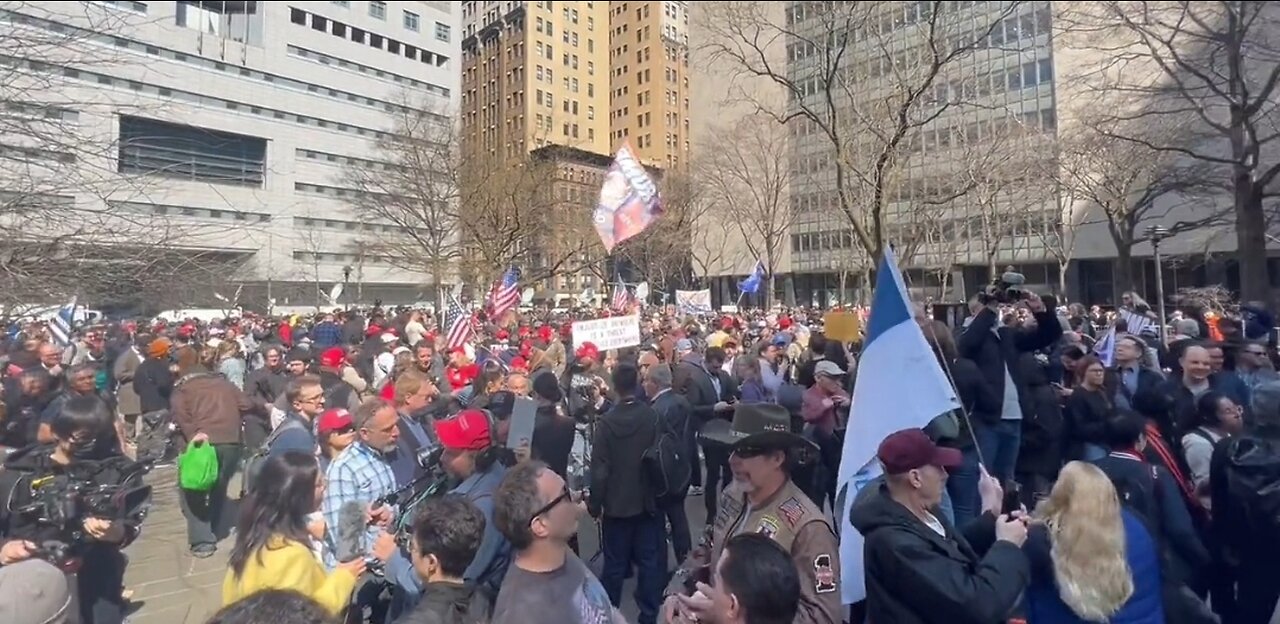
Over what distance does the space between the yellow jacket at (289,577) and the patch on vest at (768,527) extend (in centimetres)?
172

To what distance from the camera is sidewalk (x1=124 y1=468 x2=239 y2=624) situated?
5672mm

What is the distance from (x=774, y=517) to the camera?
290cm

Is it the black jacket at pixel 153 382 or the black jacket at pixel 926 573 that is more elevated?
the black jacket at pixel 153 382

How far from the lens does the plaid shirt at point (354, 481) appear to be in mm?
3879

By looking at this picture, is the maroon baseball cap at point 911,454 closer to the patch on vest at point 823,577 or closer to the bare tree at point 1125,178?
the patch on vest at point 823,577

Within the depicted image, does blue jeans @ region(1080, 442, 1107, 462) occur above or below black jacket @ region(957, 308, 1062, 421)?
below

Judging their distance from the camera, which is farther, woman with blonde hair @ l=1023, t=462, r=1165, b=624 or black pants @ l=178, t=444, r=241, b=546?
black pants @ l=178, t=444, r=241, b=546

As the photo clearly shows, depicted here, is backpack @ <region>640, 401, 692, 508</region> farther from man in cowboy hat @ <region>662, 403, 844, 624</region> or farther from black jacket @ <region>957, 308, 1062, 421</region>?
black jacket @ <region>957, 308, 1062, 421</region>

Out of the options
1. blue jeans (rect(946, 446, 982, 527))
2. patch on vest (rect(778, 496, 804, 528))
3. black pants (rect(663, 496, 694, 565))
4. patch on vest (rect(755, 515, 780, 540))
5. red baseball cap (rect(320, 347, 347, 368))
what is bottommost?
black pants (rect(663, 496, 694, 565))

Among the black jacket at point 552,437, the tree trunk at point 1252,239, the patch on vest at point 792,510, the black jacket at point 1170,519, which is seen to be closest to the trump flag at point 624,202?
the black jacket at point 552,437

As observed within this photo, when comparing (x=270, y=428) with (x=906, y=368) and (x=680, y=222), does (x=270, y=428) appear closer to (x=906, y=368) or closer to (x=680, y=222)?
(x=906, y=368)

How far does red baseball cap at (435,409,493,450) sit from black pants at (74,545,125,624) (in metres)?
2.41

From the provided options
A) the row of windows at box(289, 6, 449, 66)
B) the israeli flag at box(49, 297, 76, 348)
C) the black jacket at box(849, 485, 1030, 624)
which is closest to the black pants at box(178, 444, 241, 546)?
the israeli flag at box(49, 297, 76, 348)

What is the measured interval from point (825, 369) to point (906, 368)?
2.86m
